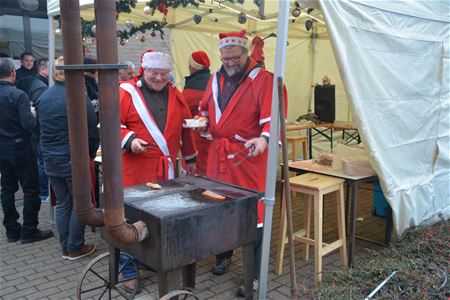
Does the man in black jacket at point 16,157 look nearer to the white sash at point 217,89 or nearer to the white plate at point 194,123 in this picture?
the white plate at point 194,123

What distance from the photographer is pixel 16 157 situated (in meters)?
4.11

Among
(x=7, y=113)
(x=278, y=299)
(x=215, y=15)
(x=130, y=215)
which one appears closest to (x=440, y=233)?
(x=278, y=299)

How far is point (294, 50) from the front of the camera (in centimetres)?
817

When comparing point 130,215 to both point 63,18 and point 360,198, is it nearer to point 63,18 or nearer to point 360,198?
point 63,18

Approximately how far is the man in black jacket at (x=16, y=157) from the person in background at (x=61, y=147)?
486mm

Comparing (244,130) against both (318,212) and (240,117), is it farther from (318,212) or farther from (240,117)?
(318,212)

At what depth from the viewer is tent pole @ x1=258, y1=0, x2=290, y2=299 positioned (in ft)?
8.59

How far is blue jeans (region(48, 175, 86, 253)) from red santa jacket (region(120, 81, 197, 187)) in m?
0.81

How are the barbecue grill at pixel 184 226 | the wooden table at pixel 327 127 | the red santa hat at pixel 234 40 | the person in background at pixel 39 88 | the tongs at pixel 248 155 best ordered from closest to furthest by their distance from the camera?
the barbecue grill at pixel 184 226 → the tongs at pixel 248 155 → the red santa hat at pixel 234 40 → the person in background at pixel 39 88 → the wooden table at pixel 327 127

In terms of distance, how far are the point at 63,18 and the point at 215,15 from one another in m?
5.36

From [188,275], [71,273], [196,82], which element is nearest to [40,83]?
[196,82]

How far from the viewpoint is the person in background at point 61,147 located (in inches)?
141

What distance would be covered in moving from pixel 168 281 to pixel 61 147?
74.6 inches

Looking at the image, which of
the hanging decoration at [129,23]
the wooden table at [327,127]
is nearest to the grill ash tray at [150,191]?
the hanging decoration at [129,23]
